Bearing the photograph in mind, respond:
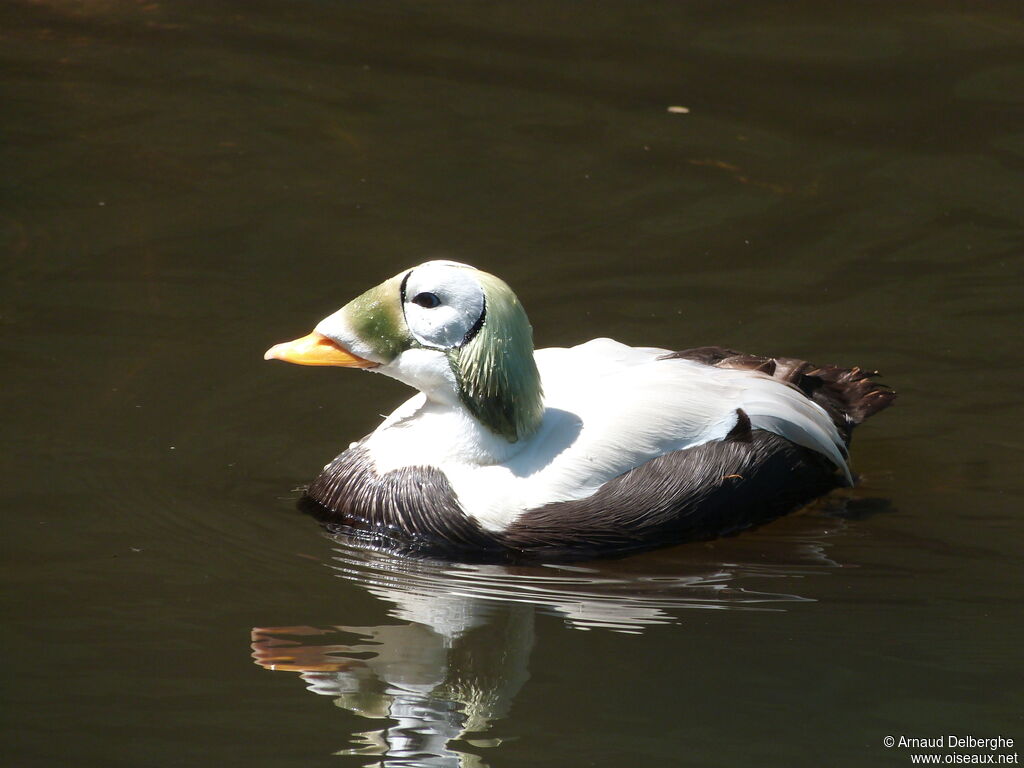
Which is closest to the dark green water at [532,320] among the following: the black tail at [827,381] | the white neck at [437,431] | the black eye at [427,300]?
the black tail at [827,381]

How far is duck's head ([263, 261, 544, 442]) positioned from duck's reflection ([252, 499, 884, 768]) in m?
0.64

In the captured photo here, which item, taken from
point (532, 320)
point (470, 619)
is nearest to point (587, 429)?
point (470, 619)

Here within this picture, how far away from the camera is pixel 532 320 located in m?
7.27

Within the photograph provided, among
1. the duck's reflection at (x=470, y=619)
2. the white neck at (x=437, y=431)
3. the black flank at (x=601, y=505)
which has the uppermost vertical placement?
the white neck at (x=437, y=431)

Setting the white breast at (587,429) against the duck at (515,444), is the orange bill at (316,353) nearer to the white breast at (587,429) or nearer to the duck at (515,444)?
the duck at (515,444)

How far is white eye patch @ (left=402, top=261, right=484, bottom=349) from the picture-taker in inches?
209

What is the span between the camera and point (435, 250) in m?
7.84

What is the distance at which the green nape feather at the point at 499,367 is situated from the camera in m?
5.30

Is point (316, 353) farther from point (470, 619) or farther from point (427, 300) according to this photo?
point (470, 619)

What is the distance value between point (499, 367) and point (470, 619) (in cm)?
93

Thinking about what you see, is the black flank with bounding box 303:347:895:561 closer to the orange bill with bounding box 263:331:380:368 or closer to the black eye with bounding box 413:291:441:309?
the orange bill with bounding box 263:331:380:368

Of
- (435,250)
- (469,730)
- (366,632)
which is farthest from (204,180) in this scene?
(469,730)

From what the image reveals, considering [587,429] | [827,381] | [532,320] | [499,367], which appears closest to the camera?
[499,367]

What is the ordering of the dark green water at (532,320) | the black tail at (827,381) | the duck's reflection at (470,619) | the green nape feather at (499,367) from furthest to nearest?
the black tail at (827,381) < the green nape feather at (499,367) < the dark green water at (532,320) < the duck's reflection at (470,619)
